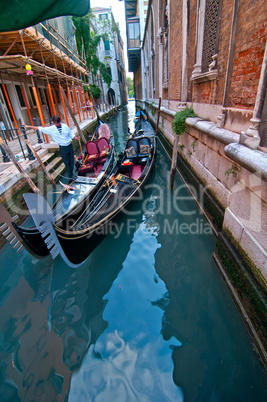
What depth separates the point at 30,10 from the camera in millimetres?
1421

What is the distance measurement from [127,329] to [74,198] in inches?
91.1

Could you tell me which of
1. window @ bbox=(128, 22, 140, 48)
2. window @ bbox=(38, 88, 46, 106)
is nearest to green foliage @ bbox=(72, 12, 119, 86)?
window @ bbox=(128, 22, 140, 48)

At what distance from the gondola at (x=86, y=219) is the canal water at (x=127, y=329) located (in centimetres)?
36

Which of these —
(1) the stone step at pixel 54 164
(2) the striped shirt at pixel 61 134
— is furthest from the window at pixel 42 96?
(2) the striped shirt at pixel 61 134

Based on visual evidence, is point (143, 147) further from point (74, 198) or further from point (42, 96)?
point (42, 96)

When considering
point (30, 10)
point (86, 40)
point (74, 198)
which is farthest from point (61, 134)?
point (86, 40)

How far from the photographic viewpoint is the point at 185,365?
1.87 m

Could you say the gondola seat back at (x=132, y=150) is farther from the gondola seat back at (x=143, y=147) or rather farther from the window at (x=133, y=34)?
the window at (x=133, y=34)

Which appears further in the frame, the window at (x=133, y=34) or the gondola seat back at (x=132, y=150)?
the window at (x=133, y=34)

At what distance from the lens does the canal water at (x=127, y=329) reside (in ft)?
5.69

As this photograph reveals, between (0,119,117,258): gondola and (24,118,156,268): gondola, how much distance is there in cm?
11

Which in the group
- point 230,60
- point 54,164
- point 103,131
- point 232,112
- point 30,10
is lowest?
point 54,164

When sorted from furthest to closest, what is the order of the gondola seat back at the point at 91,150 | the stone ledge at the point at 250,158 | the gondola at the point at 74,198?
the gondola seat back at the point at 91,150 < the gondola at the point at 74,198 < the stone ledge at the point at 250,158

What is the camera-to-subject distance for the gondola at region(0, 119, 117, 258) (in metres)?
2.41
